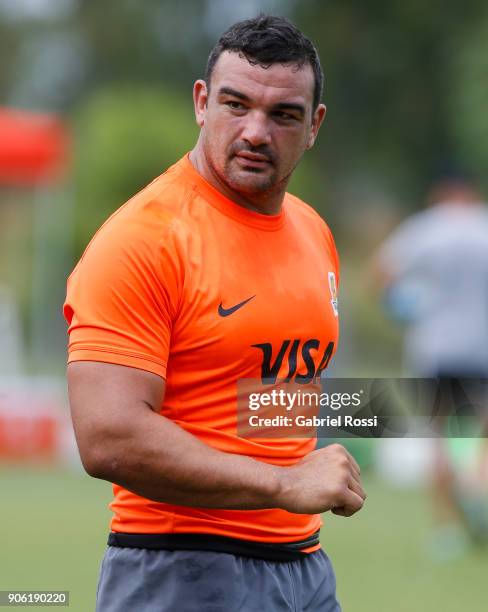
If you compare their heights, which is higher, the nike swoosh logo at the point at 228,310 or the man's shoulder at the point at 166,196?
the man's shoulder at the point at 166,196

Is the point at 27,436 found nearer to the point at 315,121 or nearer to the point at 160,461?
the point at 315,121

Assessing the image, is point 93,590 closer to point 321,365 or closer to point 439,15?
point 321,365

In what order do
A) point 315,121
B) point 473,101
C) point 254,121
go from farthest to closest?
point 473,101 → point 315,121 → point 254,121

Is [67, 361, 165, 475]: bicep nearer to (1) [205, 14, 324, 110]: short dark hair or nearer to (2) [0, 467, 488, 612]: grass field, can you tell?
(1) [205, 14, 324, 110]: short dark hair

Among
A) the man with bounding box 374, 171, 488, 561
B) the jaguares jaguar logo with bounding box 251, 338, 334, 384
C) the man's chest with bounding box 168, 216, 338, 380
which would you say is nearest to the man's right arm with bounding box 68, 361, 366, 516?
the man's chest with bounding box 168, 216, 338, 380

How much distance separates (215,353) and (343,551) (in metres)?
5.57

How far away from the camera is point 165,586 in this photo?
340 cm

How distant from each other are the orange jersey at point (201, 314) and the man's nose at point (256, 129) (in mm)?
187

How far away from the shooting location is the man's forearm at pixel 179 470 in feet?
10.3

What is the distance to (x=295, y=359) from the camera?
139 inches

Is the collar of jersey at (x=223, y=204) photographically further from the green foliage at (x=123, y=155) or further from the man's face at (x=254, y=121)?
the green foliage at (x=123, y=155)

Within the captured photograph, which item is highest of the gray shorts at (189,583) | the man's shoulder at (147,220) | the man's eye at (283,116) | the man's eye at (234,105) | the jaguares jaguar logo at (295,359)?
the man's eye at (234,105)

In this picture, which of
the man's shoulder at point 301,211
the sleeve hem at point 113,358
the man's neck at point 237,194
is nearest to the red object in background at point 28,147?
the man's shoulder at point 301,211

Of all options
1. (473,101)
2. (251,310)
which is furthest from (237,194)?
(473,101)
